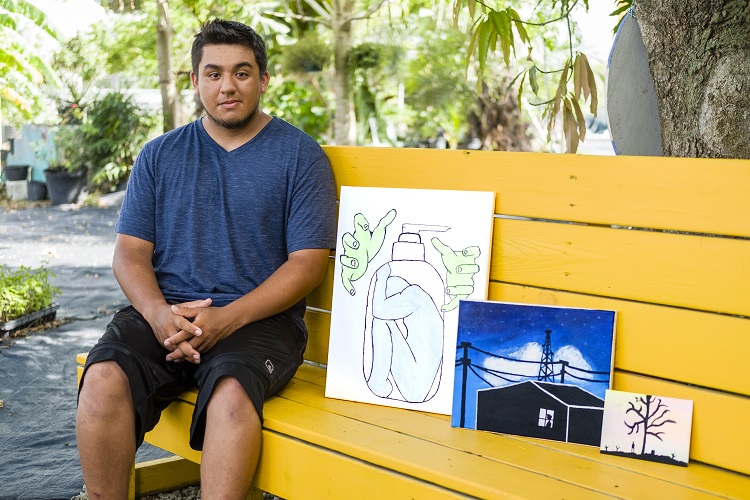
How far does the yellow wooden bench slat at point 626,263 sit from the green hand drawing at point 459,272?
0.23 feet

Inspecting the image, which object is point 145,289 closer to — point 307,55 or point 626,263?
point 626,263

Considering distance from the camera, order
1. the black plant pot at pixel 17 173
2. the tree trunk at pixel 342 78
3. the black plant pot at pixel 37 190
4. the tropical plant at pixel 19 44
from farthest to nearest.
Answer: the black plant pot at pixel 17 173
the black plant pot at pixel 37 190
the tree trunk at pixel 342 78
the tropical plant at pixel 19 44

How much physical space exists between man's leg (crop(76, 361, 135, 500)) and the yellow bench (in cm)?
20

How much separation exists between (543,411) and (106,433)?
1.15 metres

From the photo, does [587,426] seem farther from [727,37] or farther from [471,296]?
[727,37]

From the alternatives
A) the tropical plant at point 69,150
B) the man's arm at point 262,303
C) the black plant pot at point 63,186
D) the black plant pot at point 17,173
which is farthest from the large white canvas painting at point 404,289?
the black plant pot at point 17,173

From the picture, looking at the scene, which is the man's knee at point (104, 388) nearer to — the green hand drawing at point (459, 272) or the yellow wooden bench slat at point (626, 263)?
the green hand drawing at point (459, 272)

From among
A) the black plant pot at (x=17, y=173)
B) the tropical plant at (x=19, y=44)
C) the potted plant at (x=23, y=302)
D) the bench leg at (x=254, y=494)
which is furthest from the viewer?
the black plant pot at (x=17, y=173)

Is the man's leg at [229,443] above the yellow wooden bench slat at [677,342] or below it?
below

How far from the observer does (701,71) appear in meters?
2.38

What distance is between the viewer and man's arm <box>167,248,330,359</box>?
2359 millimetres

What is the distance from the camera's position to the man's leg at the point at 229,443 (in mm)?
2061

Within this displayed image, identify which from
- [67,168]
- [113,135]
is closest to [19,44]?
[113,135]

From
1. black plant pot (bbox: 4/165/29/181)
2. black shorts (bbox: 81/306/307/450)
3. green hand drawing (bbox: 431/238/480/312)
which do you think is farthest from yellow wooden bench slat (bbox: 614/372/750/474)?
black plant pot (bbox: 4/165/29/181)
